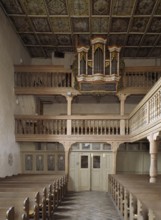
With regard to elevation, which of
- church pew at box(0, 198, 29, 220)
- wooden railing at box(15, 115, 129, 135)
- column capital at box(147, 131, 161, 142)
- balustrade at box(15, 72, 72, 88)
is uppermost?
balustrade at box(15, 72, 72, 88)

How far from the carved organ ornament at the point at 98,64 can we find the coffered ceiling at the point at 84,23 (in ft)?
4.31

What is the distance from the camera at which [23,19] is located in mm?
15359

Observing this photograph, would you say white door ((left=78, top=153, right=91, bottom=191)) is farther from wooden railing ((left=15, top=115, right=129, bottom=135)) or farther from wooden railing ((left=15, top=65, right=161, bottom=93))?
wooden railing ((left=15, top=65, right=161, bottom=93))

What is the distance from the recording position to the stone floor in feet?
35.4

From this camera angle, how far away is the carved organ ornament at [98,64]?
51.2 ft

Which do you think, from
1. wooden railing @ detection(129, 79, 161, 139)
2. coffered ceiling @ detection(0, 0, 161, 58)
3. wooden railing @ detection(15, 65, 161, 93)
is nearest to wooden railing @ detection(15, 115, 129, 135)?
wooden railing @ detection(15, 65, 161, 93)

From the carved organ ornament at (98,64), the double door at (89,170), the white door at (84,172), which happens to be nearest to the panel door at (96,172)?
the double door at (89,170)

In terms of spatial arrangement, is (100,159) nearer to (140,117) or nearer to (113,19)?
(140,117)

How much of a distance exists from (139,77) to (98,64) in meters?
3.09

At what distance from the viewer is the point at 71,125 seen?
17.2m

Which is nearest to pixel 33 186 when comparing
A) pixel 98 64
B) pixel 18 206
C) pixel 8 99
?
pixel 18 206

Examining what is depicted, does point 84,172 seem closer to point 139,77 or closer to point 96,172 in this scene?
point 96,172

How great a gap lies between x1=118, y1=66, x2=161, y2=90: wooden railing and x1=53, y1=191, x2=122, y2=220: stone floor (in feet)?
19.3

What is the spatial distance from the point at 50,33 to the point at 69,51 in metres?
3.24
